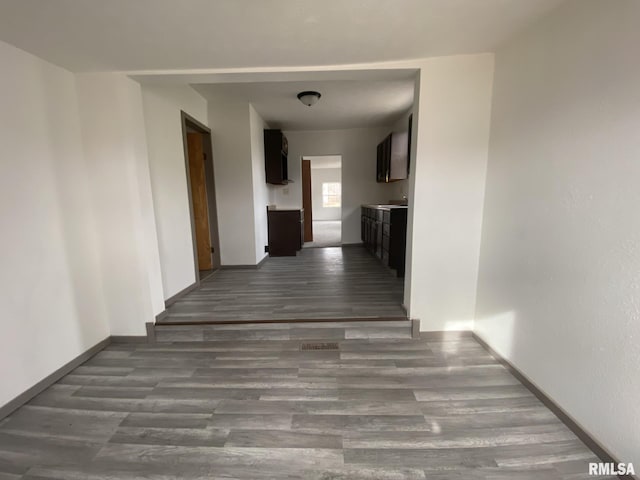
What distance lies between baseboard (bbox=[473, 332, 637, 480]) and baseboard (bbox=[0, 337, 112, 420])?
11.0 ft

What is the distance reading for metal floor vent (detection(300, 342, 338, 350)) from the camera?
2.24 m

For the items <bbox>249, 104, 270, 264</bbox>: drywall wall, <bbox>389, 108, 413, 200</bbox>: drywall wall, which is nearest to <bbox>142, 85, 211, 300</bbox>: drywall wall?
<bbox>249, 104, 270, 264</bbox>: drywall wall

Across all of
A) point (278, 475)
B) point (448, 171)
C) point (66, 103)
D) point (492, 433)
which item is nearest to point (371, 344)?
point (492, 433)

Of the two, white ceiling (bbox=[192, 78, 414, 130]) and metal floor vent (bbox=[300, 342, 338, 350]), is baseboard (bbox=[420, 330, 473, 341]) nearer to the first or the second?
metal floor vent (bbox=[300, 342, 338, 350])

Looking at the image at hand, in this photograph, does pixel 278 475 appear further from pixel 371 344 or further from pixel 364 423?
pixel 371 344

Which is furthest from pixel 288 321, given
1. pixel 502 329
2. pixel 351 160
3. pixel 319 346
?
pixel 351 160

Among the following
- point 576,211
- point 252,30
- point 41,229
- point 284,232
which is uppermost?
point 252,30

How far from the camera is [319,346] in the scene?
2.27 metres

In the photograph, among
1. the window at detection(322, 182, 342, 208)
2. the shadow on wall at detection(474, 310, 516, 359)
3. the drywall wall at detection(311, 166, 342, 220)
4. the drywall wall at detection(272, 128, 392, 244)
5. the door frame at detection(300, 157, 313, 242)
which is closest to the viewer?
the shadow on wall at detection(474, 310, 516, 359)

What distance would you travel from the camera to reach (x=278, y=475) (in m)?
1.22

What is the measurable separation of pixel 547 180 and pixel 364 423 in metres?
1.82

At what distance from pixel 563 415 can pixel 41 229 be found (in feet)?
11.7

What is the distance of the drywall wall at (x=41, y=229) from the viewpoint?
63.8 inches

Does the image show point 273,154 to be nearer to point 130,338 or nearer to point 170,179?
point 170,179
